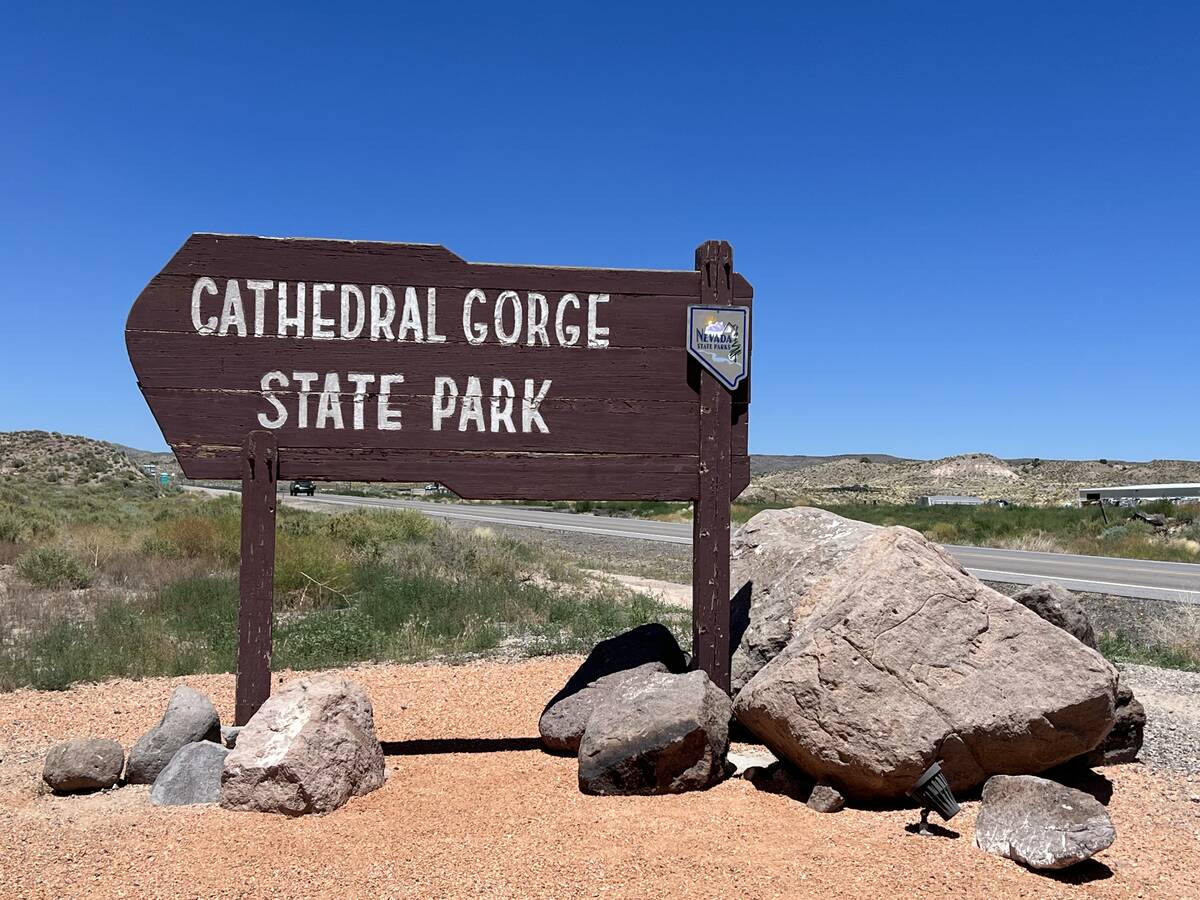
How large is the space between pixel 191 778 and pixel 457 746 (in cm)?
175

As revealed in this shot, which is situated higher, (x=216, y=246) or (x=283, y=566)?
(x=216, y=246)

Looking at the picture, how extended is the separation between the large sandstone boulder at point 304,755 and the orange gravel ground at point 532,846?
0.10m

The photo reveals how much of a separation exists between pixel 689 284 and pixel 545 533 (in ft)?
84.7

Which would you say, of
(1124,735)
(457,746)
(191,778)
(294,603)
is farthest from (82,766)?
(294,603)

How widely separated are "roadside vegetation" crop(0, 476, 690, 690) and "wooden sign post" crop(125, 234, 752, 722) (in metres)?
3.46

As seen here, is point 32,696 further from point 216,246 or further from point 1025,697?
point 1025,697

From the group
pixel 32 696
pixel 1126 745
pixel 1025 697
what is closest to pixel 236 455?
pixel 32 696

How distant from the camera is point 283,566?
44.2 ft

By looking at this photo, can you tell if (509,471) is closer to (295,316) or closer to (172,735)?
(295,316)

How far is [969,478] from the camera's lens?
102562 millimetres

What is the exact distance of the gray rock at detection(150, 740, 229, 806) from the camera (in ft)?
17.2

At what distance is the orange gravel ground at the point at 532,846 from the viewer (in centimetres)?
410

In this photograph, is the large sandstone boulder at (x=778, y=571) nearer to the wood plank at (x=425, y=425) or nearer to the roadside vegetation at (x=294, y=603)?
the wood plank at (x=425, y=425)

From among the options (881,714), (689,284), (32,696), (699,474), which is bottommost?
(32,696)
